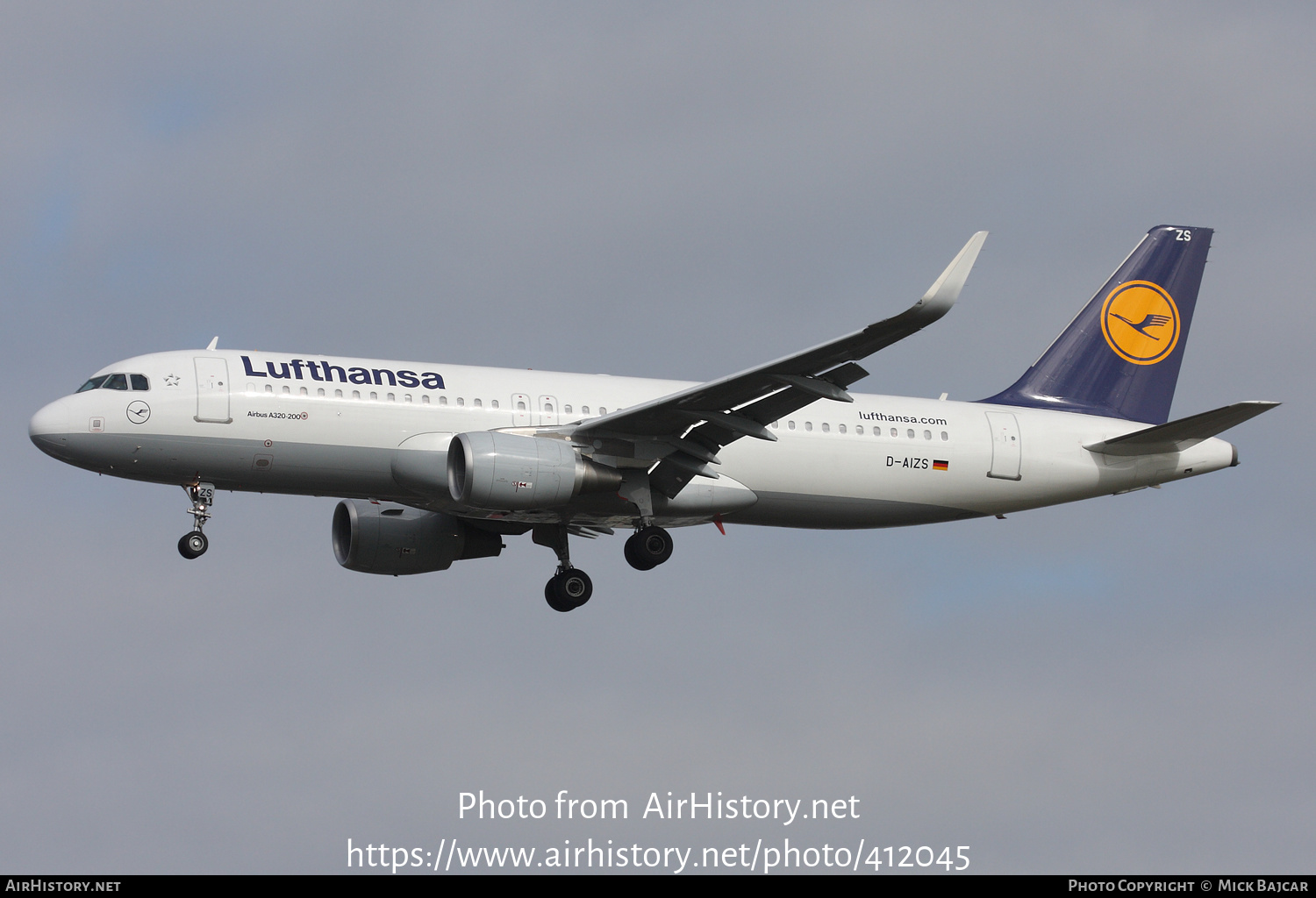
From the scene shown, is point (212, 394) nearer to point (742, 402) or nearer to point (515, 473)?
point (515, 473)

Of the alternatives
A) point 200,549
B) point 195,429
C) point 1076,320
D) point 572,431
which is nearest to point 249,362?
point 195,429

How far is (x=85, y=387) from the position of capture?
110 feet

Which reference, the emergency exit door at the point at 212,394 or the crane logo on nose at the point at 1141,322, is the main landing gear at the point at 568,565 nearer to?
the emergency exit door at the point at 212,394

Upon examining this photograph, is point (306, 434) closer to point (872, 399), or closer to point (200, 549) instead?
point (200, 549)

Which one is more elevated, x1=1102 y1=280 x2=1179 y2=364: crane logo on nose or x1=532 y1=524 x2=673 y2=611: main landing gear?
x1=1102 y1=280 x2=1179 y2=364: crane logo on nose

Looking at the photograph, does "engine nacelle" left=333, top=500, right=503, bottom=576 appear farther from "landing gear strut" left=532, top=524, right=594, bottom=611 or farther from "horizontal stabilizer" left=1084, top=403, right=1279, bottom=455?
"horizontal stabilizer" left=1084, top=403, right=1279, bottom=455

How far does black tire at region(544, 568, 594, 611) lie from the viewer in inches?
1469

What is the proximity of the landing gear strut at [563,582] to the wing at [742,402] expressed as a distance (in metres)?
3.75

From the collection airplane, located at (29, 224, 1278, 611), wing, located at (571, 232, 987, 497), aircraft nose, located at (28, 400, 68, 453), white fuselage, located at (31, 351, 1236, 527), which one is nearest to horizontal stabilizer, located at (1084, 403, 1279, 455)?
airplane, located at (29, 224, 1278, 611)

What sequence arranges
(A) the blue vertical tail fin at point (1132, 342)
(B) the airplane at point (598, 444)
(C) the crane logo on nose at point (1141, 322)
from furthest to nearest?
1. (C) the crane logo on nose at point (1141, 322)
2. (A) the blue vertical tail fin at point (1132, 342)
3. (B) the airplane at point (598, 444)

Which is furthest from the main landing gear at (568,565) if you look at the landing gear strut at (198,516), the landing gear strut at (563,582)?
the landing gear strut at (198,516)

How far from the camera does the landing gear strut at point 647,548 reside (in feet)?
114

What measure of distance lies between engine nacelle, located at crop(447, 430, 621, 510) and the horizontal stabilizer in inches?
500

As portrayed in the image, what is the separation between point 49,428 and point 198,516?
10.8ft
